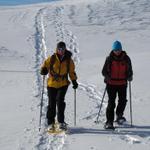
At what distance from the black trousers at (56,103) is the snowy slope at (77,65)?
12.4 inches

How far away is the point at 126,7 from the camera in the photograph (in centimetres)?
4078

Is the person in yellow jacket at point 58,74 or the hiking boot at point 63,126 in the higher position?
the person in yellow jacket at point 58,74

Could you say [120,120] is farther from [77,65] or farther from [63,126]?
[77,65]

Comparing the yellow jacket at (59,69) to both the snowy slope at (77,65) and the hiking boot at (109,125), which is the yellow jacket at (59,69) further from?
the hiking boot at (109,125)

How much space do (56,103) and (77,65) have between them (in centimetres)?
941

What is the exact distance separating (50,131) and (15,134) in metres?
0.71

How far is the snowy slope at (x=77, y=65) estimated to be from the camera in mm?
9552

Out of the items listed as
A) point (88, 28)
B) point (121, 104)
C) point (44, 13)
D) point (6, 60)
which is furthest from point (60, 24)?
point (121, 104)

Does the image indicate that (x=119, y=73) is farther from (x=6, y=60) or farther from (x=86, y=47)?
(x=86, y=47)

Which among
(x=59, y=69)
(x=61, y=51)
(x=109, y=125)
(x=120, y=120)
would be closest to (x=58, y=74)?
(x=59, y=69)

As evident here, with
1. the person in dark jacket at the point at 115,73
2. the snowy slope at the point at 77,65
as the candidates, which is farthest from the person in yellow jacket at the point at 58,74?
the person in dark jacket at the point at 115,73

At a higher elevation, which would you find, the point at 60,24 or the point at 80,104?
the point at 60,24

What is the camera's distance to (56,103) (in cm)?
1023

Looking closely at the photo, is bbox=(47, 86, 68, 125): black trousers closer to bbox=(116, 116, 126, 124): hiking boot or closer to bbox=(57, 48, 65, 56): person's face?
bbox=(57, 48, 65, 56): person's face
